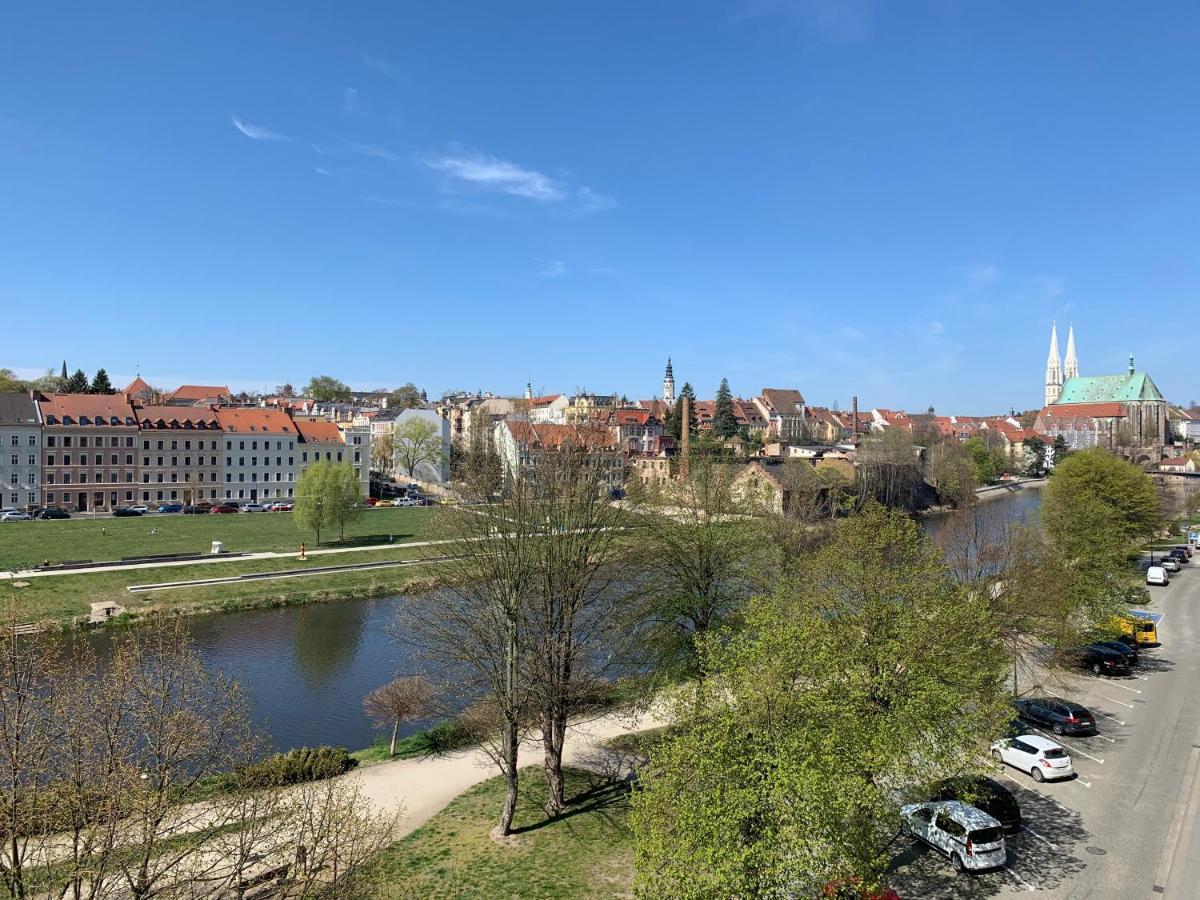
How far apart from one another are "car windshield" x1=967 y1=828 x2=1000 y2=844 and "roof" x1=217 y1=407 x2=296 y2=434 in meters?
76.7

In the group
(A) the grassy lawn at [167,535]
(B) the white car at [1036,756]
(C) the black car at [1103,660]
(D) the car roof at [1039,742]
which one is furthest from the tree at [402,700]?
(C) the black car at [1103,660]

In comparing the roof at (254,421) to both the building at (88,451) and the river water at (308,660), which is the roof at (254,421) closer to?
the building at (88,451)

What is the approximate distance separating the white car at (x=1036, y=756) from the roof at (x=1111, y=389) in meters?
169

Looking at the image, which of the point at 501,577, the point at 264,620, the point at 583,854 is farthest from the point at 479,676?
the point at 264,620

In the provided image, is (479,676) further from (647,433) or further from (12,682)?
(647,433)

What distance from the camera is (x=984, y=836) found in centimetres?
1445

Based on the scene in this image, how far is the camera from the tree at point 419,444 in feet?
293

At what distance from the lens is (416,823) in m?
17.1

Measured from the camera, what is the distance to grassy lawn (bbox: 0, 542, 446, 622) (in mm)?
38031

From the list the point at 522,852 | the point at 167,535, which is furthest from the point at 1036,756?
the point at 167,535

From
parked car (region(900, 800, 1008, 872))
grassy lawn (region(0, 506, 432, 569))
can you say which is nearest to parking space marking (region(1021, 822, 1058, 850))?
parked car (region(900, 800, 1008, 872))

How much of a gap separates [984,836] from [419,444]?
80.9 m

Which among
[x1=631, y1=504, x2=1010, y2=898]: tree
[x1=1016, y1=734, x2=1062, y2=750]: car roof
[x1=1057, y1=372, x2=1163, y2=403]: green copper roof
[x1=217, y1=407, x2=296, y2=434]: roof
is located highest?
[x1=1057, y1=372, x2=1163, y2=403]: green copper roof

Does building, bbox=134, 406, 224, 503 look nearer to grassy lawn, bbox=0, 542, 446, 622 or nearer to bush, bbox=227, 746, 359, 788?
grassy lawn, bbox=0, 542, 446, 622
